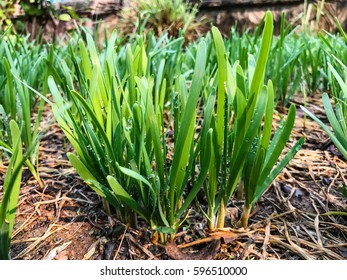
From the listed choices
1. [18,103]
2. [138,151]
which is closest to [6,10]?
[18,103]

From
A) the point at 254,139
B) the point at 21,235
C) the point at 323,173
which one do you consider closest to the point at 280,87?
the point at 323,173

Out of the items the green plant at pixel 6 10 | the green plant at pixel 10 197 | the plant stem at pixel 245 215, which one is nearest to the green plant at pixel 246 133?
the plant stem at pixel 245 215

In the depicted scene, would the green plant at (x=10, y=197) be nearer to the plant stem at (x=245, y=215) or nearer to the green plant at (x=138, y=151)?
the green plant at (x=138, y=151)

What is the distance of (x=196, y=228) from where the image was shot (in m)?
0.60

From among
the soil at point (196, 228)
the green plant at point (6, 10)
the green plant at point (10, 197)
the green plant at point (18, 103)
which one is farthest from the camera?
the green plant at point (6, 10)

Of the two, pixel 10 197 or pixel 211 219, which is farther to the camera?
pixel 211 219

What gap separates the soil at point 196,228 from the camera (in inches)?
21.9

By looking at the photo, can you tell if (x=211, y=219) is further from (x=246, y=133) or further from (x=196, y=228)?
(x=246, y=133)

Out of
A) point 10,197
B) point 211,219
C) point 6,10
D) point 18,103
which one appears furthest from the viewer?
point 6,10

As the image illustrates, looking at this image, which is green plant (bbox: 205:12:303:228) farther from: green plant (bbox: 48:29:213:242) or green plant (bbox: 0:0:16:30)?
green plant (bbox: 0:0:16:30)

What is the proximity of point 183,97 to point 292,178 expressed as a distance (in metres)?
0.30

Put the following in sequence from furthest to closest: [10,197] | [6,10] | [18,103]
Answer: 1. [6,10]
2. [18,103]
3. [10,197]

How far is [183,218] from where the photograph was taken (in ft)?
2.04

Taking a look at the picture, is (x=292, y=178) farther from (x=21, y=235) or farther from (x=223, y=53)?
(x=21, y=235)
